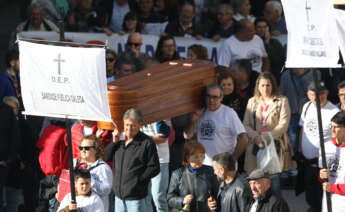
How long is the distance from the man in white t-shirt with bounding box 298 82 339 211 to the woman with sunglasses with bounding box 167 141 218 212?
1501 millimetres

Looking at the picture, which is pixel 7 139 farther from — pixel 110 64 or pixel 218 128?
pixel 218 128

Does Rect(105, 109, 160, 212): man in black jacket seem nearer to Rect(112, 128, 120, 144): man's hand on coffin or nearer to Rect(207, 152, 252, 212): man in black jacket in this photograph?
Rect(112, 128, 120, 144): man's hand on coffin

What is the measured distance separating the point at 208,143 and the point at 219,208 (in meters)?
1.19

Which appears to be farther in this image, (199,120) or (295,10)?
(199,120)

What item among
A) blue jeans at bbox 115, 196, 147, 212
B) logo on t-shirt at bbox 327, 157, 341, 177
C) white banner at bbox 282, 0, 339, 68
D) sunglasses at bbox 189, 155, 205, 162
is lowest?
blue jeans at bbox 115, 196, 147, 212

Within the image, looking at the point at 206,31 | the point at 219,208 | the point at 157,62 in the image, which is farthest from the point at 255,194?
the point at 206,31

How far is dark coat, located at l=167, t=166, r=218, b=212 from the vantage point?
979cm

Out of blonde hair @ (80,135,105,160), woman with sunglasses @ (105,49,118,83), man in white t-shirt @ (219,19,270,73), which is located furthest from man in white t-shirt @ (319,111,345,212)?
man in white t-shirt @ (219,19,270,73)

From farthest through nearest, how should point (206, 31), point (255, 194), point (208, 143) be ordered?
point (206, 31) → point (208, 143) → point (255, 194)

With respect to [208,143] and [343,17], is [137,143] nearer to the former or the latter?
[208,143]

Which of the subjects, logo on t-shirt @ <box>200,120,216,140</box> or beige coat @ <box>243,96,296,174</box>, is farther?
beige coat @ <box>243,96,296,174</box>

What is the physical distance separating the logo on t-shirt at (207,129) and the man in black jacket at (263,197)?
1.52 metres

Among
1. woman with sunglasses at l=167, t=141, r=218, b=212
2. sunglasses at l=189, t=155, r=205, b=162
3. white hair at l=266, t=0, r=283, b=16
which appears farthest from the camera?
white hair at l=266, t=0, r=283, b=16

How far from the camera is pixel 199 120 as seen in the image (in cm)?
1070
